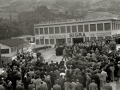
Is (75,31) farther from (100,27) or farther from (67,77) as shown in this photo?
(67,77)

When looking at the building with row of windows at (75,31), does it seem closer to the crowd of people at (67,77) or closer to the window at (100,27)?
the window at (100,27)

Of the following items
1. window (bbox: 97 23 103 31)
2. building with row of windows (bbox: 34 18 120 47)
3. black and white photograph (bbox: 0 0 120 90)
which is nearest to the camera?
black and white photograph (bbox: 0 0 120 90)

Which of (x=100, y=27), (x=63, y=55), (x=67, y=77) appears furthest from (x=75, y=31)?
(x=67, y=77)

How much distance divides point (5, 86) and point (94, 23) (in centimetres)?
3575

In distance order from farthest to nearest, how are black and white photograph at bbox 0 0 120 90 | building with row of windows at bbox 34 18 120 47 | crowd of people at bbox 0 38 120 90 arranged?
building with row of windows at bbox 34 18 120 47, black and white photograph at bbox 0 0 120 90, crowd of people at bbox 0 38 120 90

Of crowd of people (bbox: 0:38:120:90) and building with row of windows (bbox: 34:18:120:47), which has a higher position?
crowd of people (bbox: 0:38:120:90)

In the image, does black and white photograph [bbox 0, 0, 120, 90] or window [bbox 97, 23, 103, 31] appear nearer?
black and white photograph [bbox 0, 0, 120, 90]

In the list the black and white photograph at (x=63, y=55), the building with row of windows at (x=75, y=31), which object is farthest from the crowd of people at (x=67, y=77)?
the building with row of windows at (x=75, y=31)

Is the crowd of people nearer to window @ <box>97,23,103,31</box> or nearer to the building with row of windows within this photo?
the building with row of windows

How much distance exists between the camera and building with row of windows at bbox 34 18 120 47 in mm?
44469

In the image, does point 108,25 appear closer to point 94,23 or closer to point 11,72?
point 94,23

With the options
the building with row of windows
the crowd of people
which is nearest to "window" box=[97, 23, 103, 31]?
the building with row of windows

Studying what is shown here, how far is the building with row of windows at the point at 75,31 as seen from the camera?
44.5m

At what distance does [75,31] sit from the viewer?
4847 cm
